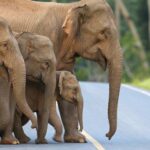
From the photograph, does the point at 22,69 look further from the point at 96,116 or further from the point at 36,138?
the point at 96,116

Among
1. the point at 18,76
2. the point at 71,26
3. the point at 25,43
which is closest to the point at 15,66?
the point at 18,76

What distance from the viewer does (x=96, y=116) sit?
30062mm

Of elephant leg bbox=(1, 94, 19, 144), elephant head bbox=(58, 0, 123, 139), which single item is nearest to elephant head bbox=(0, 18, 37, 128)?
elephant leg bbox=(1, 94, 19, 144)

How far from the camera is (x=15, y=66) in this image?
68.7 feet

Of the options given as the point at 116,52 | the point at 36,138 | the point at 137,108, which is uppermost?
the point at 116,52

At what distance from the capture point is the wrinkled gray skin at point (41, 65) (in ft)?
73.7

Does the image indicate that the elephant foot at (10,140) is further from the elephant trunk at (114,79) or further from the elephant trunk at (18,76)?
the elephant trunk at (114,79)

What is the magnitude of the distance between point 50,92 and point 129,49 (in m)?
48.5

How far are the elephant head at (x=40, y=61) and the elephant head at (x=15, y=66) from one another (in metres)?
1.17

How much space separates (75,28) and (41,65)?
71.5 inches

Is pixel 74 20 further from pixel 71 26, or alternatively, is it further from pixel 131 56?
pixel 131 56

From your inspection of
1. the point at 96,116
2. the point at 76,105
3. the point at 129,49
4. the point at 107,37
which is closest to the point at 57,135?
the point at 76,105

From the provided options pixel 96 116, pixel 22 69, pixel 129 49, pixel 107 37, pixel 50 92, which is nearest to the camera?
pixel 22 69

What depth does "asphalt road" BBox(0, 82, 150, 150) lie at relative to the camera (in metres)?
22.0
